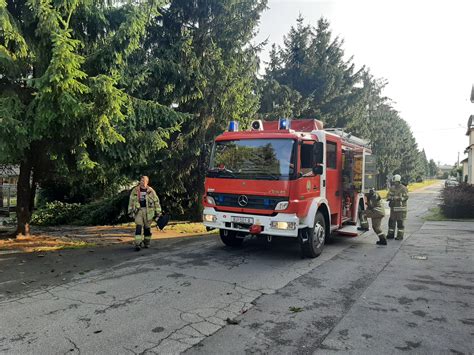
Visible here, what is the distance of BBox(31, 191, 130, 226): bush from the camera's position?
15797 mm

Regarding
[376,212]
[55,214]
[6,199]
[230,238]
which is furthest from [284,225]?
[6,199]

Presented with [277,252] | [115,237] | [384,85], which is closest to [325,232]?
[277,252]

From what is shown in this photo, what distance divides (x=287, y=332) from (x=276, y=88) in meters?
16.5

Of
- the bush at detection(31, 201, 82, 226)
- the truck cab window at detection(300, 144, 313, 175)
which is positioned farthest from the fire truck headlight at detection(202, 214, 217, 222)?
the bush at detection(31, 201, 82, 226)

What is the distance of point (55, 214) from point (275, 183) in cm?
1476

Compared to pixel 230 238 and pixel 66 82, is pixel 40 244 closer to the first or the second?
pixel 66 82

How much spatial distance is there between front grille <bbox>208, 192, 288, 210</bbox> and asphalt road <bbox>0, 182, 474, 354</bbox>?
1.13 meters

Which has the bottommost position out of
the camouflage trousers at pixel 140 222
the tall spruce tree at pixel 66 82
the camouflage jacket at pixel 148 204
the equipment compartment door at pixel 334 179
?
the camouflage trousers at pixel 140 222

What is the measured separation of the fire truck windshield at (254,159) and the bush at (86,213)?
8439 millimetres

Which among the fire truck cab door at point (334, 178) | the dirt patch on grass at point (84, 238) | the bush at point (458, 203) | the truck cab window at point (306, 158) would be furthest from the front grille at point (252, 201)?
the bush at point (458, 203)

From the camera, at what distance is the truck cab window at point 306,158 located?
7.29 metres

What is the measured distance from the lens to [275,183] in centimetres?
717

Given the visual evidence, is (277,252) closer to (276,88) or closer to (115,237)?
(115,237)

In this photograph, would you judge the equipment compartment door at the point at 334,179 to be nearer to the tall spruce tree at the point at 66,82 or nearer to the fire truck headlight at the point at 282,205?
the fire truck headlight at the point at 282,205
